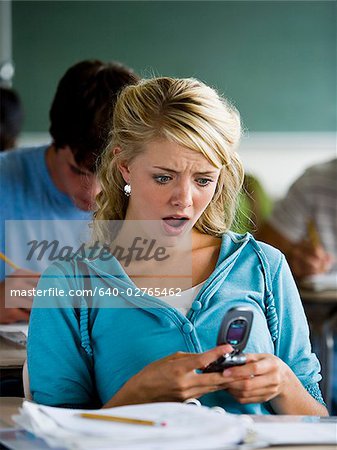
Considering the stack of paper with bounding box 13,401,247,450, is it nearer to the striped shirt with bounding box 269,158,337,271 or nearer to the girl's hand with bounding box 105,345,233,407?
the girl's hand with bounding box 105,345,233,407

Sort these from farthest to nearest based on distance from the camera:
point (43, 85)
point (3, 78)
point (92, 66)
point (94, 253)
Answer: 1. point (43, 85)
2. point (3, 78)
3. point (92, 66)
4. point (94, 253)

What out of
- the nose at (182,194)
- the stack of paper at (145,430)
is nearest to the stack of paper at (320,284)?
the nose at (182,194)

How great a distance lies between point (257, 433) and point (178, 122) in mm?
533

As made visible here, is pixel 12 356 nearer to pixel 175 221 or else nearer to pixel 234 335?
pixel 175 221

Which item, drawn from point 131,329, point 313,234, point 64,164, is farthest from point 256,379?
point 313,234

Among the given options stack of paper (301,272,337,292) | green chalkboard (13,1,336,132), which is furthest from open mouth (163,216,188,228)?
green chalkboard (13,1,336,132)

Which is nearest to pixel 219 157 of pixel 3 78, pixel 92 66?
pixel 92 66

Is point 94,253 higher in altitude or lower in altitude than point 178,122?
lower

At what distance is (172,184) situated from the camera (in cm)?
154

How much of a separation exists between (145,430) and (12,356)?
0.75 metres

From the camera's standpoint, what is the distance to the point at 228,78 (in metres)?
6.40

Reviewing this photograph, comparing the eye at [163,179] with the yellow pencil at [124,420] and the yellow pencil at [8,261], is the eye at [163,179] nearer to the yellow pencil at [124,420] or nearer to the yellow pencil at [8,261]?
the yellow pencil at [124,420]

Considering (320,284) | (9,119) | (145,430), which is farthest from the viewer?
(9,119)

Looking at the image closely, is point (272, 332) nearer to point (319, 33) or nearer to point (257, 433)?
point (257, 433)
